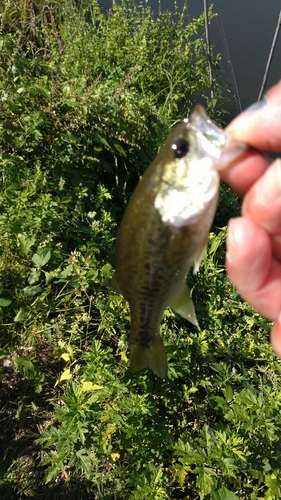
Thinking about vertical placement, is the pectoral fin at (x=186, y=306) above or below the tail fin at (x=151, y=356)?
above

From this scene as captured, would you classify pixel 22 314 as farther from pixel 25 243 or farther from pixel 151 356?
pixel 151 356

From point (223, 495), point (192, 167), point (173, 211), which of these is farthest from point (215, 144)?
point (223, 495)

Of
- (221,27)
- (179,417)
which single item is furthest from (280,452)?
(221,27)

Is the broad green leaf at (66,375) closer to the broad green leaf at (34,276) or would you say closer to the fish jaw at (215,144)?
the broad green leaf at (34,276)

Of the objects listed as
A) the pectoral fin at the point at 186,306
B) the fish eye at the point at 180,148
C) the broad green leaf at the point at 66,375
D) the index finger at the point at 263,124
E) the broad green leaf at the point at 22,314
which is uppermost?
the index finger at the point at 263,124

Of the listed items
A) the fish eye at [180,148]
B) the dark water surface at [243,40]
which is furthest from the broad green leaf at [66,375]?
the dark water surface at [243,40]

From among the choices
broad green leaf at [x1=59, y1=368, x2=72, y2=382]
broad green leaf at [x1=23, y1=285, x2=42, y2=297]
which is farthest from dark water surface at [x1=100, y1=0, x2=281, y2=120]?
broad green leaf at [x1=59, y1=368, x2=72, y2=382]

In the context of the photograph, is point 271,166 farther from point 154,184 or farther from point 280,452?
point 280,452
